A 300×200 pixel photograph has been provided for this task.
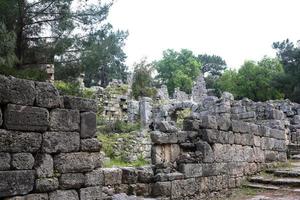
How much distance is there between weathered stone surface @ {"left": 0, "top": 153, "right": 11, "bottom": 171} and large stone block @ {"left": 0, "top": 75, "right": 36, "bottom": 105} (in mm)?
790

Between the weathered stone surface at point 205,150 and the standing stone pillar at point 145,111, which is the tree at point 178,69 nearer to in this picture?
the standing stone pillar at point 145,111

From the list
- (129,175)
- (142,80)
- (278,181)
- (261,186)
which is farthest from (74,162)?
(142,80)

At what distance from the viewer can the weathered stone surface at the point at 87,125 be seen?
6.70 meters

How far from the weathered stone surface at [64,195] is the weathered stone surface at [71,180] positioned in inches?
3.2

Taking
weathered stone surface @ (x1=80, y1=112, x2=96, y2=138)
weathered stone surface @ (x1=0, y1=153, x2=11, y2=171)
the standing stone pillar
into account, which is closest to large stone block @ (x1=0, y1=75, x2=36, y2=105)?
weathered stone surface @ (x1=0, y1=153, x2=11, y2=171)

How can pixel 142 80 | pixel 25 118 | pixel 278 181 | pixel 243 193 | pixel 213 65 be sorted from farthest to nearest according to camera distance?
pixel 213 65
pixel 142 80
pixel 278 181
pixel 243 193
pixel 25 118

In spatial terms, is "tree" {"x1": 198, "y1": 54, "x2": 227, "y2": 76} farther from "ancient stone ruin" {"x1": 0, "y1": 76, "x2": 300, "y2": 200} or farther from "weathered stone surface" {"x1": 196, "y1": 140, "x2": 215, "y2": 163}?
"weathered stone surface" {"x1": 196, "y1": 140, "x2": 215, "y2": 163}

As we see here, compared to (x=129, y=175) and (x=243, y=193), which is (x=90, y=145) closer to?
(x=129, y=175)

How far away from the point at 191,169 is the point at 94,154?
11.1 ft

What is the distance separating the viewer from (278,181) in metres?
11.4

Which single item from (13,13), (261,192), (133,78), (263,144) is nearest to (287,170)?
(263,144)

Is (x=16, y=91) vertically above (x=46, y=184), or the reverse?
(x=16, y=91)

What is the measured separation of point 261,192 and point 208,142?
7.31ft

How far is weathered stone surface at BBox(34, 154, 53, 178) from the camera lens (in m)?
5.96
